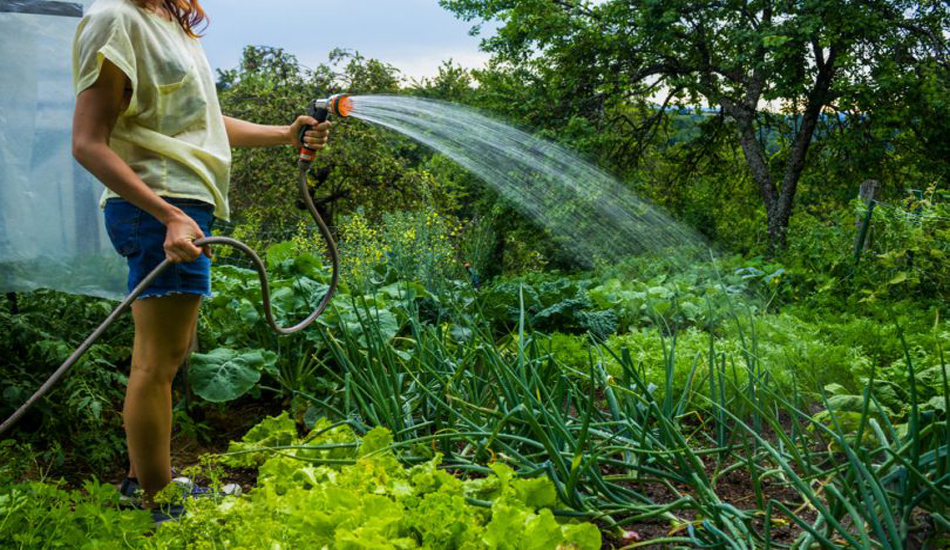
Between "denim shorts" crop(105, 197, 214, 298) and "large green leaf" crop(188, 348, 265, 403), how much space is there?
764 mm

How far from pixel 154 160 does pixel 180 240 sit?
271mm

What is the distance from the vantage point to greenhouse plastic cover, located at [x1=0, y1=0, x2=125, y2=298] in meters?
2.81

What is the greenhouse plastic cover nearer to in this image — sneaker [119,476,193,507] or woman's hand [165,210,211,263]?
sneaker [119,476,193,507]

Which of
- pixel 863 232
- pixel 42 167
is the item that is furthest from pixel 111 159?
pixel 863 232

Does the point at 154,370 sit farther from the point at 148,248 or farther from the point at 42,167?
the point at 42,167

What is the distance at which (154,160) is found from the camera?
6.39ft

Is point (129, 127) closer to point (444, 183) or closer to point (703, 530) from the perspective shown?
point (703, 530)

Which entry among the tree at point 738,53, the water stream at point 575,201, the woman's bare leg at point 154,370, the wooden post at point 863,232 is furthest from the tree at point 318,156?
the woman's bare leg at point 154,370

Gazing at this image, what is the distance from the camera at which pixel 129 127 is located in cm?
193

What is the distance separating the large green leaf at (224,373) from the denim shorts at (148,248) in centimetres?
76

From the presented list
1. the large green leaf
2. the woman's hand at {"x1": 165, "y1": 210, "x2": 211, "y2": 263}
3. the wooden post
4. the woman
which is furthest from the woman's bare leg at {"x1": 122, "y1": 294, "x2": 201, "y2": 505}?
the wooden post

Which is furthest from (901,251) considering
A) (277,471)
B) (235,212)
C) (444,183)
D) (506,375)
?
(235,212)

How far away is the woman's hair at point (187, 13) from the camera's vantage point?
6.68ft

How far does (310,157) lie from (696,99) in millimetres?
8532
